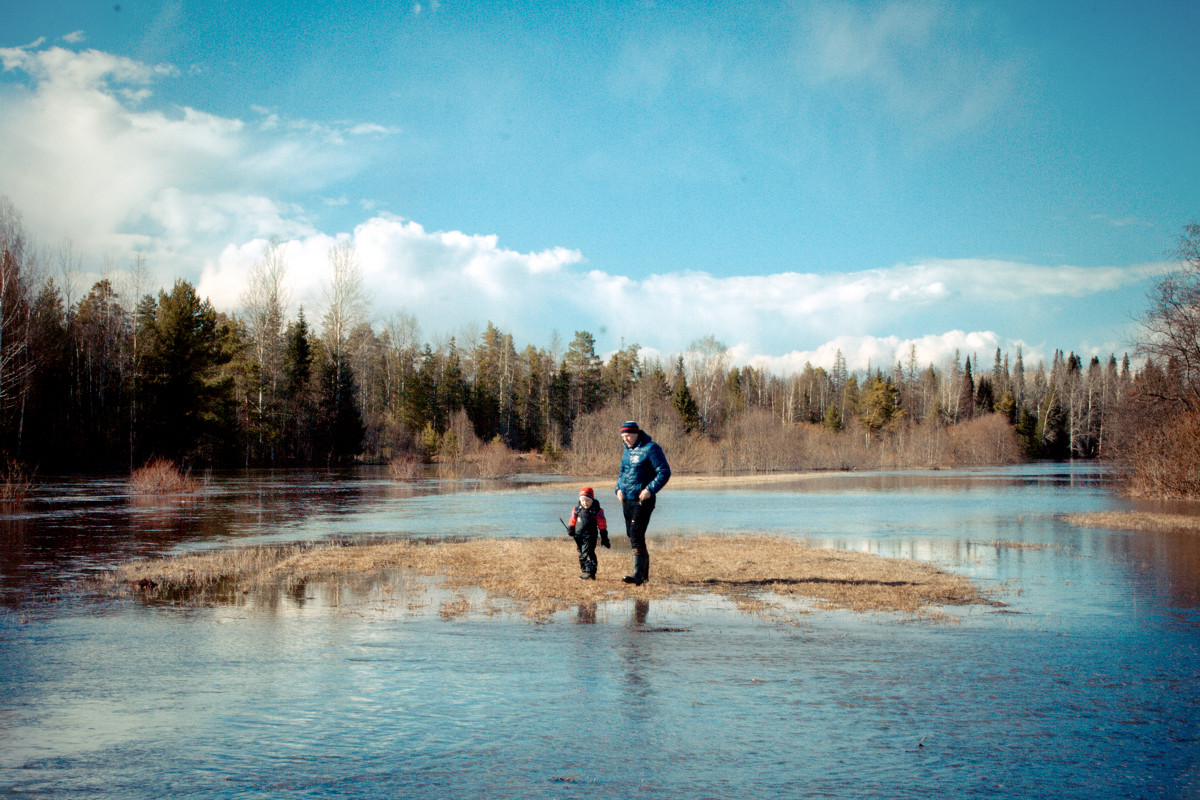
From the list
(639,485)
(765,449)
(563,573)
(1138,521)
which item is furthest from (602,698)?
(765,449)

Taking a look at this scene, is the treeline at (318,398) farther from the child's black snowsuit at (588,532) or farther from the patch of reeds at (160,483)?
the child's black snowsuit at (588,532)

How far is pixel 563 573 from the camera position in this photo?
12.5 metres

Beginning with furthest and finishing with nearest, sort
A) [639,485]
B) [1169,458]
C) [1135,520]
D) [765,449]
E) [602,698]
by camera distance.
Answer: [765,449] → [1169,458] → [1135,520] → [639,485] → [602,698]

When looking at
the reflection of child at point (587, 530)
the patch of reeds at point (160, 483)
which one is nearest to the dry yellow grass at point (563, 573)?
the reflection of child at point (587, 530)

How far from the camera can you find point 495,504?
98.3 feet

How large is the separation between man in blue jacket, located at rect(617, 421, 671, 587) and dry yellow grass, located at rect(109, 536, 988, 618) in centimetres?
39

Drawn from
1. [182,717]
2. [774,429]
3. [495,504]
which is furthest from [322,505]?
[774,429]

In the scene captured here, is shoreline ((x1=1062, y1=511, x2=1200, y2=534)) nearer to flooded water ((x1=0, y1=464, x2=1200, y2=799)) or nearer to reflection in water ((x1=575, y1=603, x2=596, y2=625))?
flooded water ((x1=0, y1=464, x2=1200, y2=799))

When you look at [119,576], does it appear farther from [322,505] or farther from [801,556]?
[322,505]

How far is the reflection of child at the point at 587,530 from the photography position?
37.4 feet

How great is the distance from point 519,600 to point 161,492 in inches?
1146

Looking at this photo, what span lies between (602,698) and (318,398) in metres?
68.2

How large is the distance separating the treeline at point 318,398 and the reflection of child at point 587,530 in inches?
1374

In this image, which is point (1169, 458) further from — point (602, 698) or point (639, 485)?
point (602, 698)
